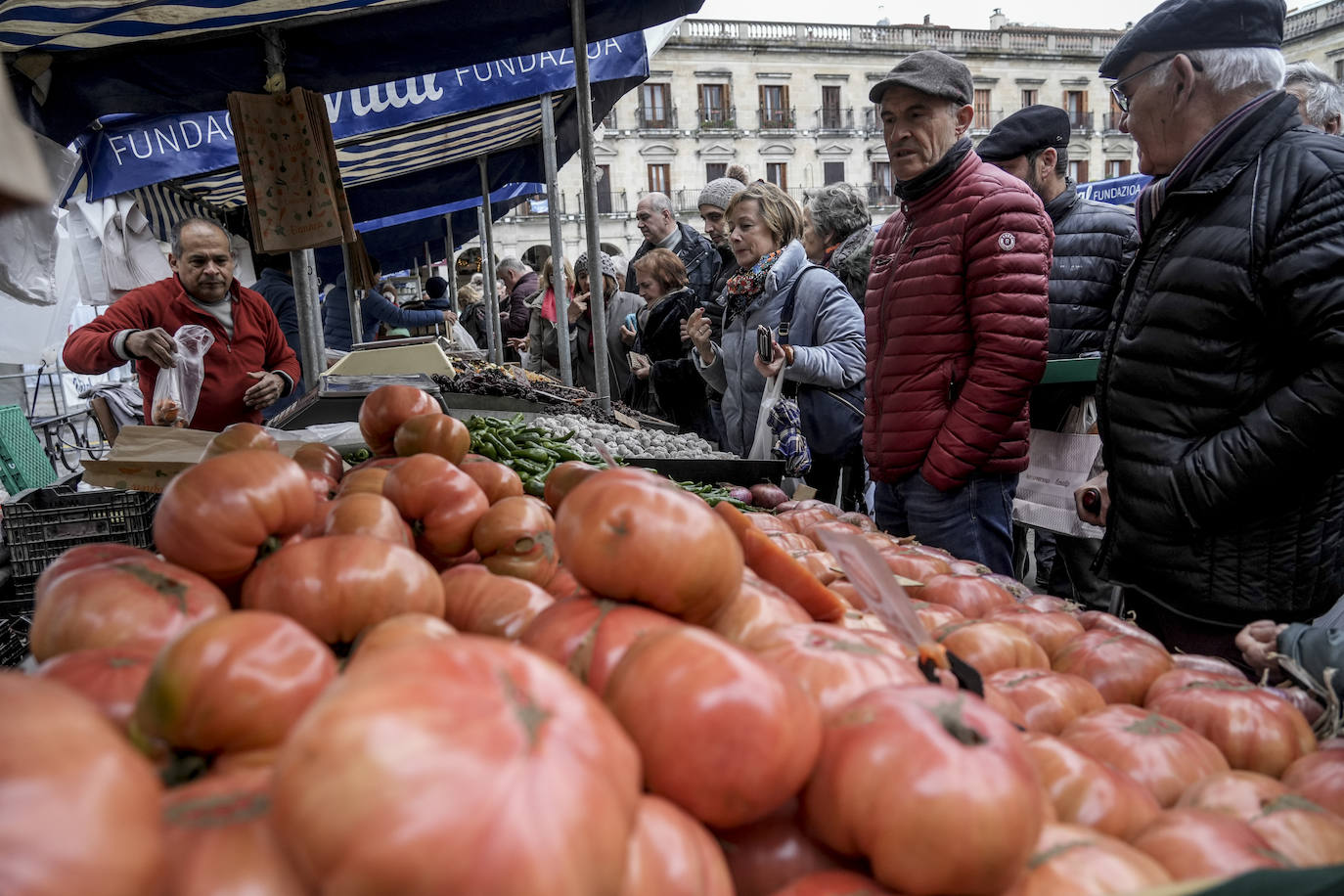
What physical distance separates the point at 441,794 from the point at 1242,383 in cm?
249

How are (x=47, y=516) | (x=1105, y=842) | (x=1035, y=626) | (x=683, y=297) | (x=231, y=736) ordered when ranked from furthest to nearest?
(x=683, y=297) → (x=47, y=516) → (x=1035, y=626) → (x=1105, y=842) → (x=231, y=736)

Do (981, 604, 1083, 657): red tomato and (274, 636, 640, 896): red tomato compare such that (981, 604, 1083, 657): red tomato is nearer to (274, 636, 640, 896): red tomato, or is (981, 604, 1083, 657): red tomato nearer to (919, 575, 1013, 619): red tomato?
(919, 575, 1013, 619): red tomato

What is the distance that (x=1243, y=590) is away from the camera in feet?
7.90

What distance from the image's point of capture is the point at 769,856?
932 millimetres

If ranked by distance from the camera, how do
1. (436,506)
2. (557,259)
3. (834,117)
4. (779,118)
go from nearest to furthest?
(436,506) → (557,259) → (779,118) → (834,117)

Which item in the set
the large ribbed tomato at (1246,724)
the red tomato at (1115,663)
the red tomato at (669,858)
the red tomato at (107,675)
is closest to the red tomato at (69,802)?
the red tomato at (107,675)

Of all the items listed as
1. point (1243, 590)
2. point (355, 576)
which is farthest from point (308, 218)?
point (1243, 590)

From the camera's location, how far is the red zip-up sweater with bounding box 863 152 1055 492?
303cm

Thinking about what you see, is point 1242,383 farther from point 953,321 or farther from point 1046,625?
point 953,321

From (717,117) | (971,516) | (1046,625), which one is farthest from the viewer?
(717,117)

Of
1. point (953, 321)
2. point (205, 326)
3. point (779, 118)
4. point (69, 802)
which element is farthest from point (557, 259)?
point (779, 118)

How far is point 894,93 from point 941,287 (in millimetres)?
808

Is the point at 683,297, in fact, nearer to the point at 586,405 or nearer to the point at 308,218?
the point at 586,405

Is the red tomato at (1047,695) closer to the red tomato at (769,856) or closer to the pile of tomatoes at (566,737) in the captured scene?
the pile of tomatoes at (566,737)
